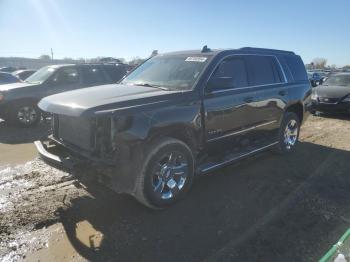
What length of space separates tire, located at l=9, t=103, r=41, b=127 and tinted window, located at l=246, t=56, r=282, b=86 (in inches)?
256

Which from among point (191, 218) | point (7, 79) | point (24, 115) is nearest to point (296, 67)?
point (191, 218)

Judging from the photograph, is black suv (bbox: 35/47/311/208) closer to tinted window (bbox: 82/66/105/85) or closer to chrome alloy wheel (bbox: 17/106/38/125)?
tinted window (bbox: 82/66/105/85)

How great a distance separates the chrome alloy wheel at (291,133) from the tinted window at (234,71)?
6.31 feet

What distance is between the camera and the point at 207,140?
4.61 metres

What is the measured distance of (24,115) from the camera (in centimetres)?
939

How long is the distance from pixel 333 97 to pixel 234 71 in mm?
7937

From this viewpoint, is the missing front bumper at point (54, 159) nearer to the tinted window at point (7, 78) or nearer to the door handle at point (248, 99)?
the door handle at point (248, 99)

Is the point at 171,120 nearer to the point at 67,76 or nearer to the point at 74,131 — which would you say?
the point at 74,131

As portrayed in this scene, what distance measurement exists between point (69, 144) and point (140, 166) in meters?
1.05

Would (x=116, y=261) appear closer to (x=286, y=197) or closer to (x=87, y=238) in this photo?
(x=87, y=238)

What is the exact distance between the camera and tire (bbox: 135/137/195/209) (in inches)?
151

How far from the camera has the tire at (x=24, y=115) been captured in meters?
9.21

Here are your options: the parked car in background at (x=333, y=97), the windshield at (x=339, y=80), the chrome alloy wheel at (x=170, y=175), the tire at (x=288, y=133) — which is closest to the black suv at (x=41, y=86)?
the tire at (x=288, y=133)

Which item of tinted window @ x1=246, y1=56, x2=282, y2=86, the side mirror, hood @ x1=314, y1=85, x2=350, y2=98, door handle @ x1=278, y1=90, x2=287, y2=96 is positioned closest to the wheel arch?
door handle @ x1=278, y1=90, x2=287, y2=96
